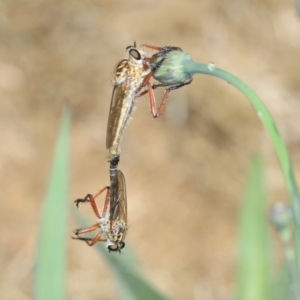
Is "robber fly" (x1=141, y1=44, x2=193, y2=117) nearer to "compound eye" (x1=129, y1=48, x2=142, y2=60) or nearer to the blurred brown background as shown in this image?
"compound eye" (x1=129, y1=48, x2=142, y2=60)

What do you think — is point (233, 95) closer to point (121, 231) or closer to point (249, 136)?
point (249, 136)

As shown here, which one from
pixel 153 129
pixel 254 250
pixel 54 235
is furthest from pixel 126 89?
pixel 153 129

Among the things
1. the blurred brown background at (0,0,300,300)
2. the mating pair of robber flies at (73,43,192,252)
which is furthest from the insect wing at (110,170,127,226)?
the blurred brown background at (0,0,300,300)

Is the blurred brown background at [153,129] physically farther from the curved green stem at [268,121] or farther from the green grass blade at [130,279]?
the curved green stem at [268,121]

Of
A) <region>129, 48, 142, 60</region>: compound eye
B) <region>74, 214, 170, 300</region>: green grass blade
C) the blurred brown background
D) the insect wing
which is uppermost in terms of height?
the blurred brown background

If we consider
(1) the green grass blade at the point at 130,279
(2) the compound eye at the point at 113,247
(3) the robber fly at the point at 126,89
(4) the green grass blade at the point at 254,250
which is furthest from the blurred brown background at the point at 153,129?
(3) the robber fly at the point at 126,89

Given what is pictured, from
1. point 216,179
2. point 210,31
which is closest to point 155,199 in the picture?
point 216,179
